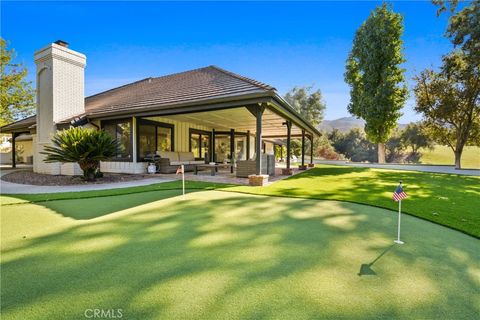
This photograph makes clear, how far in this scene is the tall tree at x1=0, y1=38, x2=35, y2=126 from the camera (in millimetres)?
19188

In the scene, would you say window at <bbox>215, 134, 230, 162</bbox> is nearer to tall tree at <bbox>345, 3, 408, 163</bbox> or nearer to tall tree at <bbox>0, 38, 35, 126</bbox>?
tall tree at <bbox>345, 3, 408, 163</bbox>

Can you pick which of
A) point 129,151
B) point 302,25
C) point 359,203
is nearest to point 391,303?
point 359,203

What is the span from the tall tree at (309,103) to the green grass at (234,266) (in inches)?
1441

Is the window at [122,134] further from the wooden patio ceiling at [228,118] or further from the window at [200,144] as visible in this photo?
the window at [200,144]

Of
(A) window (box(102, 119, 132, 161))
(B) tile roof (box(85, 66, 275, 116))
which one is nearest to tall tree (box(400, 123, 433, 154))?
(B) tile roof (box(85, 66, 275, 116))

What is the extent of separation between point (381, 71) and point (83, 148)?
22.3 metres

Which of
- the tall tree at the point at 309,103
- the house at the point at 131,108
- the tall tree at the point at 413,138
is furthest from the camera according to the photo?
the tall tree at the point at 309,103

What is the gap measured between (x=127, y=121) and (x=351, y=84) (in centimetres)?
2160

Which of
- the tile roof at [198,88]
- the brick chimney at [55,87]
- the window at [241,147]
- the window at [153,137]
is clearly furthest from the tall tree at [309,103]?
the brick chimney at [55,87]

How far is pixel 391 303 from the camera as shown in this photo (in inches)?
67.6

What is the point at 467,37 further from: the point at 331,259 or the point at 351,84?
the point at 331,259

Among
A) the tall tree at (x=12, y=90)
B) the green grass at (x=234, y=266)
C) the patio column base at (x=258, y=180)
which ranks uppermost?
the tall tree at (x=12, y=90)

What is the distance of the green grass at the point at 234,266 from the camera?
1652 millimetres

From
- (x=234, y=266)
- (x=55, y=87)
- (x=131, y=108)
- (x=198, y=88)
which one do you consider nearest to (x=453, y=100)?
(x=198, y=88)
